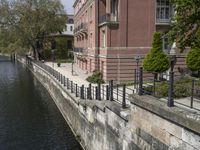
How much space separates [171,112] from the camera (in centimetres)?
1030

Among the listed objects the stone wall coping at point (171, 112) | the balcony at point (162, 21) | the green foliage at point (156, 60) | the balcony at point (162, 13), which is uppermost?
the balcony at point (162, 13)

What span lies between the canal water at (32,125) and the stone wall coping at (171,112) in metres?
9.33

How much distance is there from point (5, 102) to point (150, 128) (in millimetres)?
25288

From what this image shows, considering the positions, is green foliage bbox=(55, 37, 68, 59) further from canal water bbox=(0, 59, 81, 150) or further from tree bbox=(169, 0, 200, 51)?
tree bbox=(169, 0, 200, 51)

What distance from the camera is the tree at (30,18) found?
67.0m

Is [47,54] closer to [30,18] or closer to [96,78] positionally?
[30,18]

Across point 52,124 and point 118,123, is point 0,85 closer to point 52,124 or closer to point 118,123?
point 52,124

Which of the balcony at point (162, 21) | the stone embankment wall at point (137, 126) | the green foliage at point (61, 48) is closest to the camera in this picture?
the stone embankment wall at point (137, 126)

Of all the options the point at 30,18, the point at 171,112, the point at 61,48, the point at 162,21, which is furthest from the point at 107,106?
the point at 61,48

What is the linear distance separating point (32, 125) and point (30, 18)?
45063 millimetres

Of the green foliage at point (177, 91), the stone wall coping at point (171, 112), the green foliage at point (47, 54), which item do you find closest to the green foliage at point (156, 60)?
the green foliage at point (177, 91)

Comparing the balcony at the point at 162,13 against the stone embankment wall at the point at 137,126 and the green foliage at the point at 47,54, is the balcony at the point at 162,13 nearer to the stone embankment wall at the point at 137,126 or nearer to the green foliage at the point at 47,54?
the stone embankment wall at the point at 137,126

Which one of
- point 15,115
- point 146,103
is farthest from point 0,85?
point 146,103

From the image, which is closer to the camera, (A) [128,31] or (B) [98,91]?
(B) [98,91]
